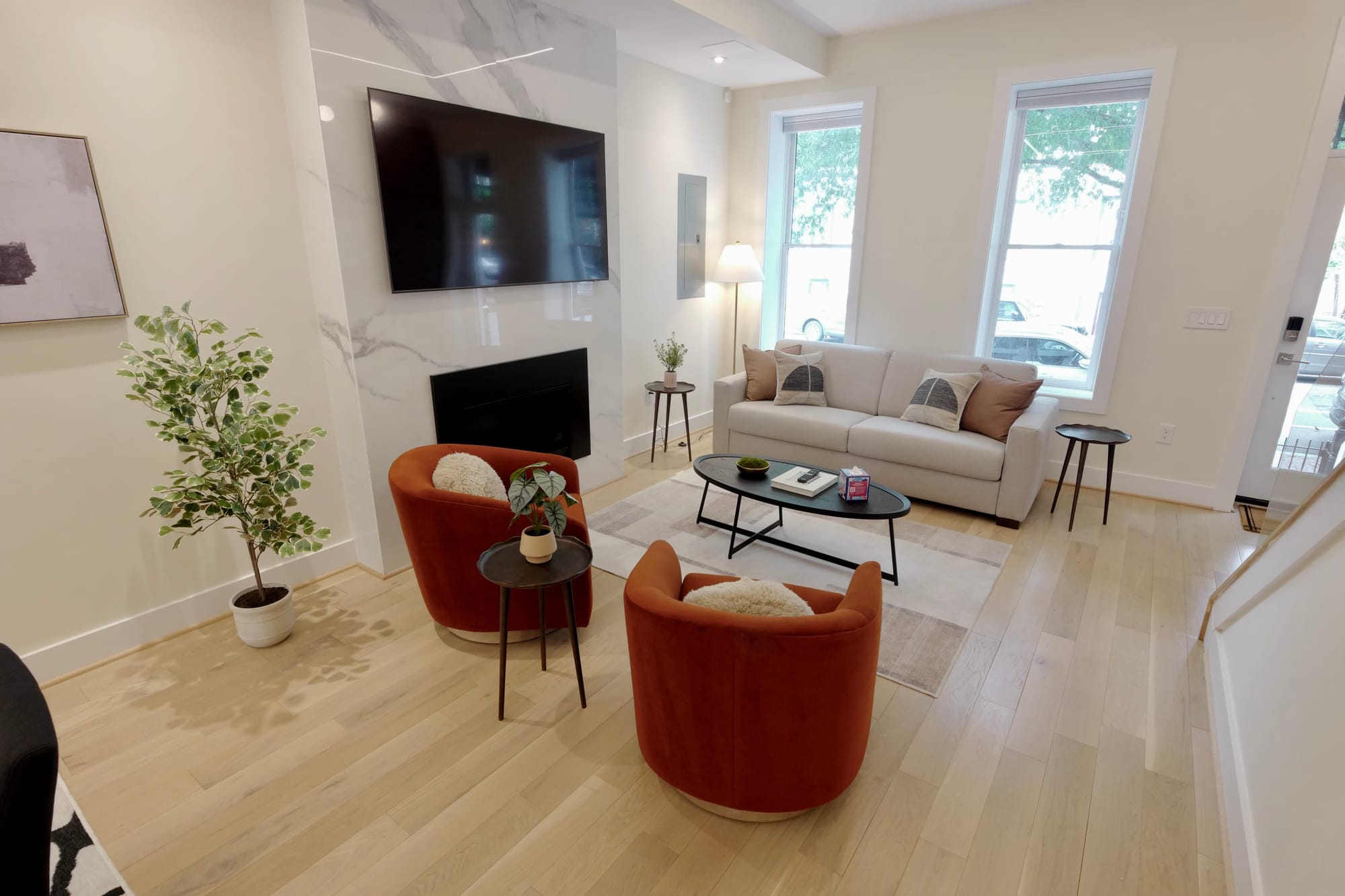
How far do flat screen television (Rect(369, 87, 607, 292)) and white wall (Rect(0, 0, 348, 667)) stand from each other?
0.43 meters

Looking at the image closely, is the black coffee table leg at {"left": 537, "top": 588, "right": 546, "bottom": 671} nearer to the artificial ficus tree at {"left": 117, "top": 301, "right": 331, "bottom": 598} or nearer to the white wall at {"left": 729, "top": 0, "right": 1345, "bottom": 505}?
the artificial ficus tree at {"left": 117, "top": 301, "right": 331, "bottom": 598}

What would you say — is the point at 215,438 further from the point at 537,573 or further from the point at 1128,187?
the point at 1128,187

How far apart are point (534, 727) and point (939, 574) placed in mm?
2039

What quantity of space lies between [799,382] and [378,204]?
110 inches

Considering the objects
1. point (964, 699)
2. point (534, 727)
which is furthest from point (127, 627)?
point (964, 699)

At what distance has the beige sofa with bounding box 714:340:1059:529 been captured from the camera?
3.64m

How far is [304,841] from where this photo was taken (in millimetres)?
1751

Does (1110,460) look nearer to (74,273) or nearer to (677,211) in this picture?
(677,211)

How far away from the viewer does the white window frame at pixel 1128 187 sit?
3670mm

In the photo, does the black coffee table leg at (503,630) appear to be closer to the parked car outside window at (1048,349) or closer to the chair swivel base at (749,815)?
the chair swivel base at (749,815)

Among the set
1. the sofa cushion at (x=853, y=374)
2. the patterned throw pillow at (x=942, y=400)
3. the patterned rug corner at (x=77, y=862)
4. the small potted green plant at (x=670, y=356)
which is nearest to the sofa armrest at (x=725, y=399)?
the small potted green plant at (x=670, y=356)

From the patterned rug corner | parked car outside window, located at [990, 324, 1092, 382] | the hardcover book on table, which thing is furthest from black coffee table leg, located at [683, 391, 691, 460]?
the patterned rug corner

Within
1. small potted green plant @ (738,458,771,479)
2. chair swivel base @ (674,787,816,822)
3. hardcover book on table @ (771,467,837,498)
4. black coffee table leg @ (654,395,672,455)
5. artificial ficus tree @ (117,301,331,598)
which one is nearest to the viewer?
chair swivel base @ (674,787,816,822)

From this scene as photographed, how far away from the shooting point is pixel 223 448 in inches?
91.0
